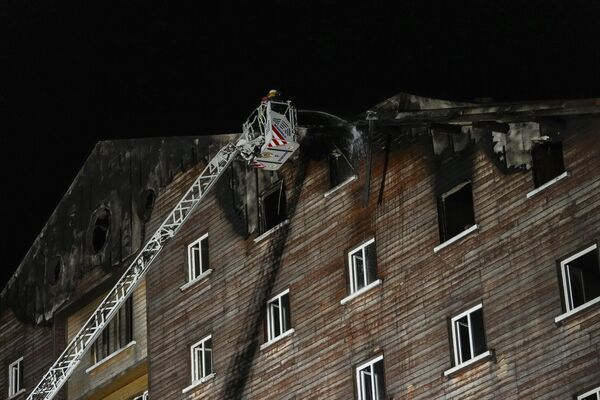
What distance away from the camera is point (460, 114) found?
35.6 meters

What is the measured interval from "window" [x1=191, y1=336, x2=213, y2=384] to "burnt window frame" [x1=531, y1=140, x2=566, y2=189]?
12351mm

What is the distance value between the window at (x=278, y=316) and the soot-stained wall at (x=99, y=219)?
6.40 metres

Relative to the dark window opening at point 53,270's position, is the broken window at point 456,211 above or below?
below

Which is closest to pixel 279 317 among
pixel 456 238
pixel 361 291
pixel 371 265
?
pixel 361 291

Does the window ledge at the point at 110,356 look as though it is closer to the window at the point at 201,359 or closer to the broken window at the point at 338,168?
the window at the point at 201,359

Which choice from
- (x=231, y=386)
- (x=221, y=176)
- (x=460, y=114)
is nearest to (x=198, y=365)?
(x=231, y=386)

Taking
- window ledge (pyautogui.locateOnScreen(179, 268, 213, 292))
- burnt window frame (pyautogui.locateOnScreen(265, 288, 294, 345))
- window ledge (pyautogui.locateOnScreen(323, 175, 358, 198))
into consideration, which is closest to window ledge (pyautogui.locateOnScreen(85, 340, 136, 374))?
window ledge (pyautogui.locateOnScreen(179, 268, 213, 292))

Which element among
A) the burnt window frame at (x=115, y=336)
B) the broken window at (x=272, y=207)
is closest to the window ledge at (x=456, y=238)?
the broken window at (x=272, y=207)

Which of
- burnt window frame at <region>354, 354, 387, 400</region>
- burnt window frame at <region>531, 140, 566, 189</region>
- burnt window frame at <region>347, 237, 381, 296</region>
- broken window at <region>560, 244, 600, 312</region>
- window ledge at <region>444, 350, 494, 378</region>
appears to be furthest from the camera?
burnt window frame at <region>347, 237, 381, 296</region>

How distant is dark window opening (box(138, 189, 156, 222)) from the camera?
47938 mm

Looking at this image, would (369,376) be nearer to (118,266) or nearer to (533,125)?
(533,125)

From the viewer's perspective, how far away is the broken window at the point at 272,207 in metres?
41.9

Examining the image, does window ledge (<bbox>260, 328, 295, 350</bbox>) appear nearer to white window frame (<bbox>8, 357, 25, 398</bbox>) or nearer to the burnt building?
the burnt building

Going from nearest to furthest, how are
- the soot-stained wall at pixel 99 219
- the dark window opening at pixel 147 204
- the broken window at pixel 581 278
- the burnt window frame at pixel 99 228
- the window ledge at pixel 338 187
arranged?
the broken window at pixel 581 278 < the window ledge at pixel 338 187 < the soot-stained wall at pixel 99 219 < the dark window opening at pixel 147 204 < the burnt window frame at pixel 99 228
